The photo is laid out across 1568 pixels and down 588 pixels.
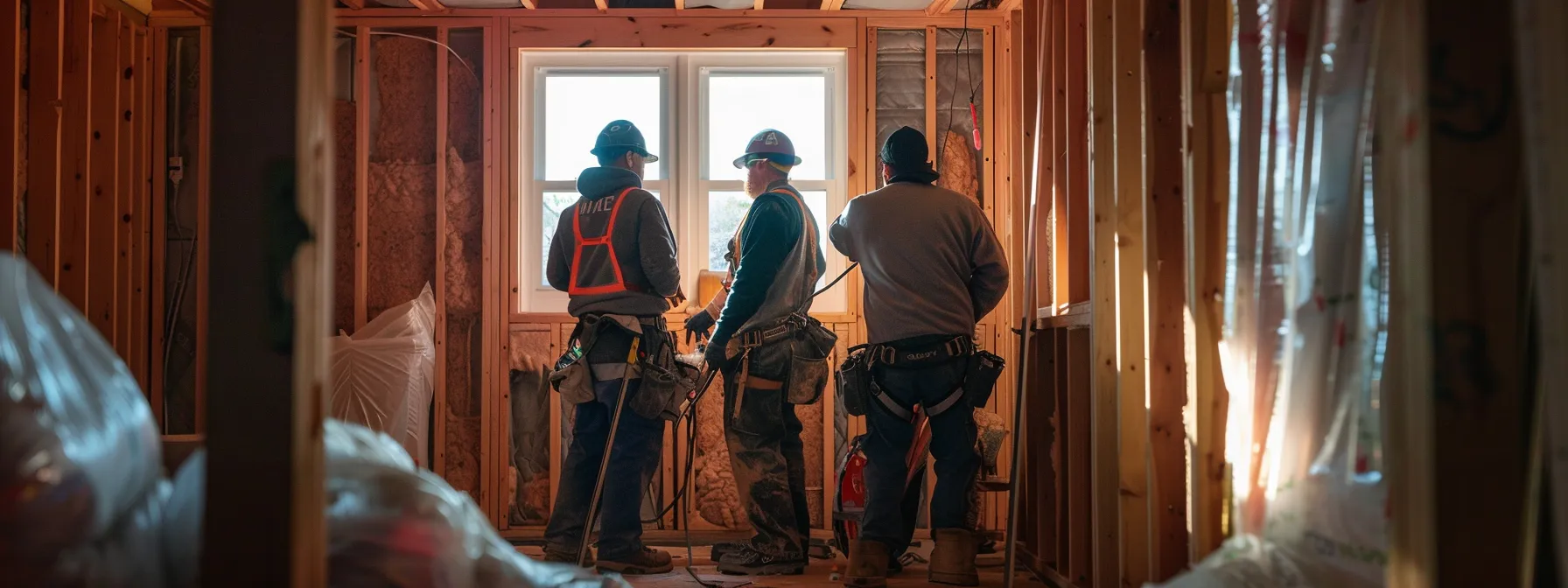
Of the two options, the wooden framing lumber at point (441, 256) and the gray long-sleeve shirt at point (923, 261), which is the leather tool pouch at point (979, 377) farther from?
the wooden framing lumber at point (441, 256)

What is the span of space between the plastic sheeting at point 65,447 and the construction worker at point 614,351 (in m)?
2.73

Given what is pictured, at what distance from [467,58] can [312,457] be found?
4.92 meters

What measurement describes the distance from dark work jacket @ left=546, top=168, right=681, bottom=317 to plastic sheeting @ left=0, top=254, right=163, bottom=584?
277 centimetres

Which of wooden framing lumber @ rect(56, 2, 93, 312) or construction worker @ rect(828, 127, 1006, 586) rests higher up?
wooden framing lumber @ rect(56, 2, 93, 312)

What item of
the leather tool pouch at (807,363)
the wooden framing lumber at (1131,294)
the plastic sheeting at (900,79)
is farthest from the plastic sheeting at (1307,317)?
the plastic sheeting at (900,79)

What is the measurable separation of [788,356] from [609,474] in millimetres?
819

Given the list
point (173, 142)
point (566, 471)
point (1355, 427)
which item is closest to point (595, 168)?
point (566, 471)

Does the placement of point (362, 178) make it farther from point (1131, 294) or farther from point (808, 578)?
point (1131, 294)

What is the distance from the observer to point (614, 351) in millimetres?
4586

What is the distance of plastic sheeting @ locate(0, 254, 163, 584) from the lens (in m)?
1.59

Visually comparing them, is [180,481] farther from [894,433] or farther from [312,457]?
[894,433]

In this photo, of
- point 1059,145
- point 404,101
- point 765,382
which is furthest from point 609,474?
point 404,101

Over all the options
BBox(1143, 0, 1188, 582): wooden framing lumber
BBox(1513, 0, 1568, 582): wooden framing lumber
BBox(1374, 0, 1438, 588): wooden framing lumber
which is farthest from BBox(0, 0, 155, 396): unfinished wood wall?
BBox(1513, 0, 1568, 582): wooden framing lumber

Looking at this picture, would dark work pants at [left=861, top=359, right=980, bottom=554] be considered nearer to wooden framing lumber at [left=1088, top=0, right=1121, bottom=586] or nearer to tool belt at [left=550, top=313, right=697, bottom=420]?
wooden framing lumber at [left=1088, top=0, right=1121, bottom=586]
